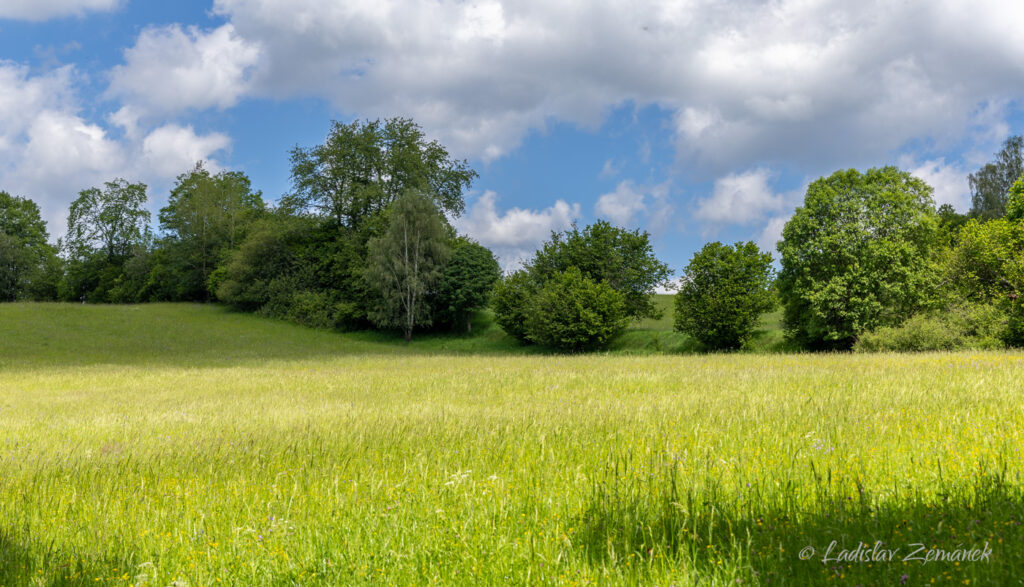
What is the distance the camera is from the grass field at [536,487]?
3.54 metres

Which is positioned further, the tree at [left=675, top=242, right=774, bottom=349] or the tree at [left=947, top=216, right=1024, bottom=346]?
the tree at [left=675, top=242, right=774, bottom=349]

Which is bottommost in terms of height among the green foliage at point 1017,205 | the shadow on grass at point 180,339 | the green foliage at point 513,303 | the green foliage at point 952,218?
the shadow on grass at point 180,339

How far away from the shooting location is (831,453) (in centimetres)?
561

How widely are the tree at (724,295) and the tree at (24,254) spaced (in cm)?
8134

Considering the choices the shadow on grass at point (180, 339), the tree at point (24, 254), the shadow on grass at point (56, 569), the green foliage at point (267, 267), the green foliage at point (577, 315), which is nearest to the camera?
the shadow on grass at point (56, 569)

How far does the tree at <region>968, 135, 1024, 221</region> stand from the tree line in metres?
0.20

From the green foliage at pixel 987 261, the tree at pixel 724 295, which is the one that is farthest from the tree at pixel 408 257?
the green foliage at pixel 987 261

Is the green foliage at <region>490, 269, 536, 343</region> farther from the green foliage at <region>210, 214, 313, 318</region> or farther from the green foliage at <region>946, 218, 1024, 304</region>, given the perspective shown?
the green foliage at <region>946, 218, 1024, 304</region>

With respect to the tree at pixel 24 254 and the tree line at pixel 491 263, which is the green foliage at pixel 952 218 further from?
the tree at pixel 24 254

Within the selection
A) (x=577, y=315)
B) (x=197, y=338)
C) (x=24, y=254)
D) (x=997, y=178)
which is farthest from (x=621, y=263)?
(x=24, y=254)

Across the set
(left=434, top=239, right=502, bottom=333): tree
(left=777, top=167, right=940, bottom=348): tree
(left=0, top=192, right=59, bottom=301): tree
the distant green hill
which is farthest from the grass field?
(left=0, top=192, right=59, bottom=301): tree

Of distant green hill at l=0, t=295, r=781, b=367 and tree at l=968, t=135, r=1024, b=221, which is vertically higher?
tree at l=968, t=135, r=1024, b=221

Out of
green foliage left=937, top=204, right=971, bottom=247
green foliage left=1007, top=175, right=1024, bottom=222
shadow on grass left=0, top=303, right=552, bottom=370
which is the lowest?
shadow on grass left=0, top=303, right=552, bottom=370

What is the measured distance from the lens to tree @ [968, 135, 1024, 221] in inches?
2414
